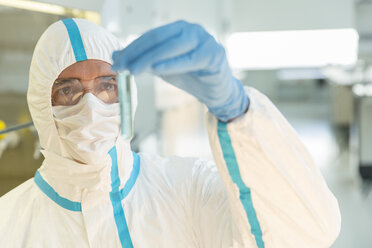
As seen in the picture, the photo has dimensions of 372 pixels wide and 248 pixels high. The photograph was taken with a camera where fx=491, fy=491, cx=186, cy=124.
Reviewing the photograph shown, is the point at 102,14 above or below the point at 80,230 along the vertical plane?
above

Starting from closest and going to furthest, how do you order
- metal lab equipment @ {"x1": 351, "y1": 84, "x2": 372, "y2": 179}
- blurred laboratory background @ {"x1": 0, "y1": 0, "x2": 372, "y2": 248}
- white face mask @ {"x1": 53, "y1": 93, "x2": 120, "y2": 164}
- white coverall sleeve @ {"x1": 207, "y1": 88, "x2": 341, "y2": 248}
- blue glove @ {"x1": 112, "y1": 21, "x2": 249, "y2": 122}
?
blue glove @ {"x1": 112, "y1": 21, "x2": 249, "y2": 122}, white coverall sleeve @ {"x1": 207, "y1": 88, "x2": 341, "y2": 248}, white face mask @ {"x1": 53, "y1": 93, "x2": 120, "y2": 164}, blurred laboratory background @ {"x1": 0, "y1": 0, "x2": 372, "y2": 248}, metal lab equipment @ {"x1": 351, "y1": 84, "x2": 372, "y2": 179}

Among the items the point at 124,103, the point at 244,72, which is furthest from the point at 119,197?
the point at 244,72

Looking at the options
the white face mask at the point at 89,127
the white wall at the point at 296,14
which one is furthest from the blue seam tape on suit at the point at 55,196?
the white wall at the point at 296,14

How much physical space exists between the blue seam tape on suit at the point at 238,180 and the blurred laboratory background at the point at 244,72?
0.81 m

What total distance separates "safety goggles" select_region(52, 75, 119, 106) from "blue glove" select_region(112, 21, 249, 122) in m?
0.38

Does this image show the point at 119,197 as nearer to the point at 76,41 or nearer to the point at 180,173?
the point at 180,173

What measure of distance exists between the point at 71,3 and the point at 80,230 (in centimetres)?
70

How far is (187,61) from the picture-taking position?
67cm

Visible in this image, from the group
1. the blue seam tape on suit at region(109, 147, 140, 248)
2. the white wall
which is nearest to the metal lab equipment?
the white wall

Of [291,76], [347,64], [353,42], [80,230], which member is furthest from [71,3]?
[291,76]

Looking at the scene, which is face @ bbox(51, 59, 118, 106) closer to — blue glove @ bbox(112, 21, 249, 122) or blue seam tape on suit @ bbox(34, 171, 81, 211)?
blue seam tape on suit @ bbox(34, 171, 81, 211)

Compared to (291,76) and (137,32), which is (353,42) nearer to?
(137,32)

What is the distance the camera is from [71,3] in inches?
57.4

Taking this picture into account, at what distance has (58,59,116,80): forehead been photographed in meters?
1.12
